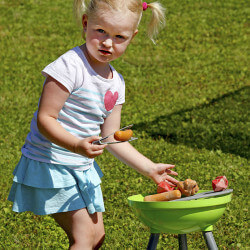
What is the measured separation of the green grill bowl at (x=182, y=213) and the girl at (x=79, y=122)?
16.7 inches

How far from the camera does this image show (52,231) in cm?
387

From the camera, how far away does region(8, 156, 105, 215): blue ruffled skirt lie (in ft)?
8.36

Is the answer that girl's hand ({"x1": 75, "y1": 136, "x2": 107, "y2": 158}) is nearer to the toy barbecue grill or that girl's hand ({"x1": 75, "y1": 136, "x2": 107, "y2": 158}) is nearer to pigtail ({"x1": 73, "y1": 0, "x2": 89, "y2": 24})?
the toy barbecue grill

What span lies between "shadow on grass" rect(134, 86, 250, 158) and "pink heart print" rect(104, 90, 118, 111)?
139 inches

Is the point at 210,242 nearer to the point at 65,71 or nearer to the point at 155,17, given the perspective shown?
the point at 65,71

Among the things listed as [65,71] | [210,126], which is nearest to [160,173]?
[65,71]

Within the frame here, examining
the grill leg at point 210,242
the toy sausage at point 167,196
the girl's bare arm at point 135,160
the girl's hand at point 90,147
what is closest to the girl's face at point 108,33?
the girl's bare arm at point 135,160

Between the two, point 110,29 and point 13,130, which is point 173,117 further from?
point 110,29

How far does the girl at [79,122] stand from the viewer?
2395mm

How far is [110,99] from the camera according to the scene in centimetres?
263

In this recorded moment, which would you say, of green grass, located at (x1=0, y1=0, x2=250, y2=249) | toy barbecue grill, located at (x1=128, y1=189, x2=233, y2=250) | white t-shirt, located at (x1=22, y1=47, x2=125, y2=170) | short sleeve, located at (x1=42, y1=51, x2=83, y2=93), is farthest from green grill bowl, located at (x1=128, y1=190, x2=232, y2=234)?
green grass, located at (x1=0, y1=0, x2=250, y2=249)

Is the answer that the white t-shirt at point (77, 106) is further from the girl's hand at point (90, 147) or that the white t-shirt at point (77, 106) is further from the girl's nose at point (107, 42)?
the girl's hand at point (90, 147)

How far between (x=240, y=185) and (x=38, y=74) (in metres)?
4.46

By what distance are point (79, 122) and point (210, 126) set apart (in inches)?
168
